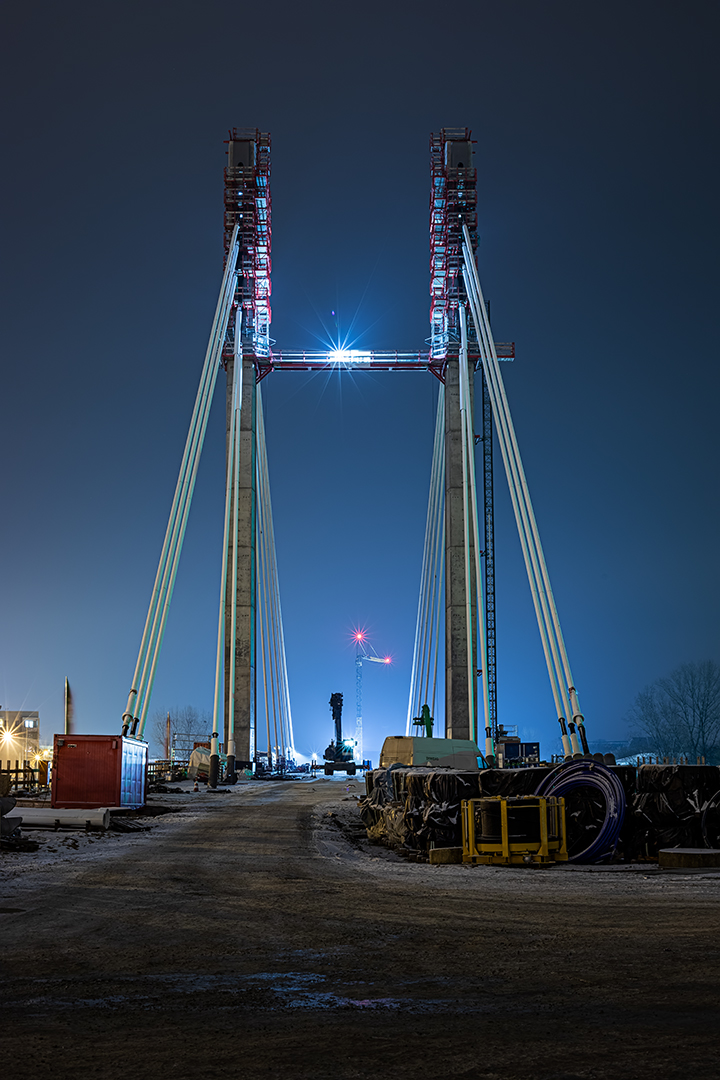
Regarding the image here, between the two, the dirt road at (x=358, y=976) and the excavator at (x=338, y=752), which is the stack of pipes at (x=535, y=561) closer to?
the dirt road at (x=358, y=976)

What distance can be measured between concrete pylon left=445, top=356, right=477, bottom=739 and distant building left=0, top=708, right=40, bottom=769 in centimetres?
6560

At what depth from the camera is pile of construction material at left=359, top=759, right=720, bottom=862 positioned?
43.4 ft

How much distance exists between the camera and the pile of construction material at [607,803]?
13234mm

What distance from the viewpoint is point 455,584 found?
163ft

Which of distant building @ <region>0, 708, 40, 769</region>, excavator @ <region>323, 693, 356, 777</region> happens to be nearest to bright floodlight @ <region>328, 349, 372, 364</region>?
excavator @ <region>323, 693, 356, 777</region>

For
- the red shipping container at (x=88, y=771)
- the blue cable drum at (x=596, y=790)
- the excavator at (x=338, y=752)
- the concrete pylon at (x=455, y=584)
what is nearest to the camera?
the blue cable drum at (x=596, y=790)

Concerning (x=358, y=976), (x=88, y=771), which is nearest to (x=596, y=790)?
(x=358, y=976)

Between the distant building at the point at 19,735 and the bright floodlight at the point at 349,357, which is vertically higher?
the bright floodlight at the point at 349,357

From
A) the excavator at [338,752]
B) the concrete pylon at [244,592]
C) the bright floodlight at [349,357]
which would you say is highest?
the bright floodlight at [349,357]

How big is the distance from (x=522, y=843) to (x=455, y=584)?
36.8 meters

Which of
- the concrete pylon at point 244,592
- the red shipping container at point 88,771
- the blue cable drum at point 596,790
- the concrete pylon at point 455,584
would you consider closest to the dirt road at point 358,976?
the blue cable drum at point 596,790

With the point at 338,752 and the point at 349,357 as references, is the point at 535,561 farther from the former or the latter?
the point at 338,752

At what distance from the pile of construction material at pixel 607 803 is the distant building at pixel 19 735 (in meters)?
94.1

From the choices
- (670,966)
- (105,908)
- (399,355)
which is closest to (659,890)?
(670,966)
